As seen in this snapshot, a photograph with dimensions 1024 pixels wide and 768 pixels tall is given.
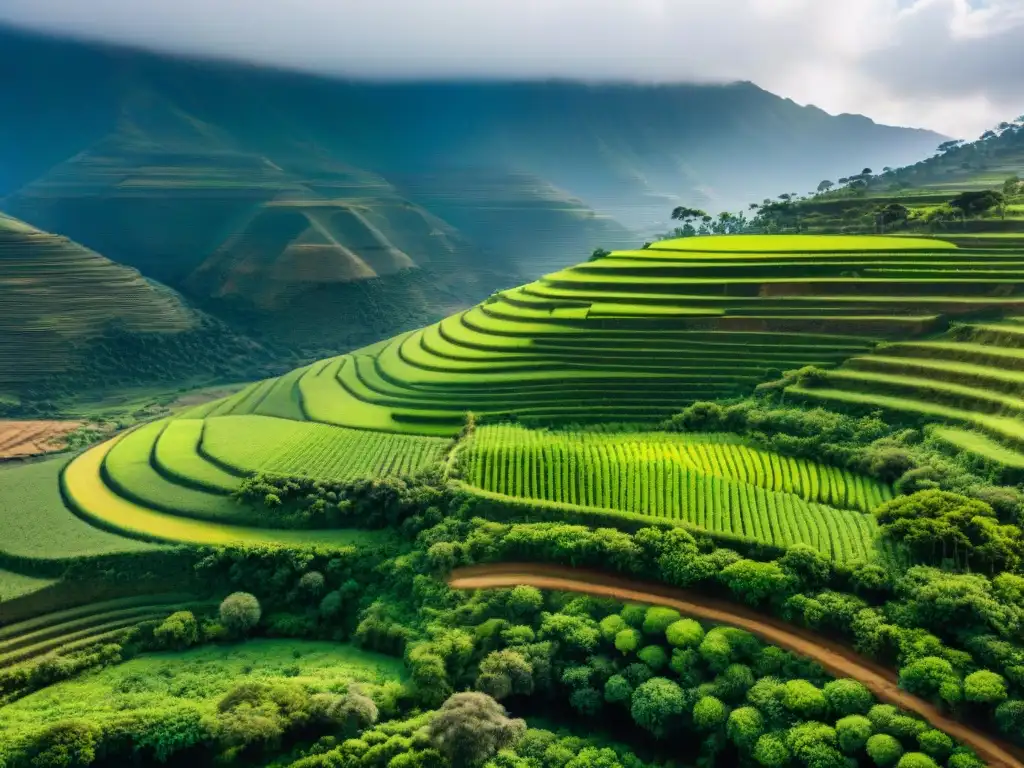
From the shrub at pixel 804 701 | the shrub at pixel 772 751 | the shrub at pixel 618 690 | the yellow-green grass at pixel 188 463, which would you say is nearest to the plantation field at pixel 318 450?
the yellow-green grass at pixel 188 463

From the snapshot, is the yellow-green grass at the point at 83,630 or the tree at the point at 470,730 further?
the yellow-green grass at the point at 83,630

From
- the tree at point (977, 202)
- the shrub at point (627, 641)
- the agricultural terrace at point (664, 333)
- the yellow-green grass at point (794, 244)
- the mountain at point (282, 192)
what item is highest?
the mountain at point (282, 192)

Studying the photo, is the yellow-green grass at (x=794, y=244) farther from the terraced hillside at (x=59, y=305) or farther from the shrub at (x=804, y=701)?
the terraced hillside at (x=59, y=305)

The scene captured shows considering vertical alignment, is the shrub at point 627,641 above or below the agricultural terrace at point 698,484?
below

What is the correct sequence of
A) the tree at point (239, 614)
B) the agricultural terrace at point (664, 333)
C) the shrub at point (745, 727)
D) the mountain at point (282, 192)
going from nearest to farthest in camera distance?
the shrub at point (745, 727) < the tree at point (239, 614) < the agricultural terrace at point (664, 333) < the mountain at point (282, 192)

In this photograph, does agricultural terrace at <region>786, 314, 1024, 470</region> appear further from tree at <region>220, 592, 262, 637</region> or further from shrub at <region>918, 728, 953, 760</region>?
tree at <region>220, 592, 262, 637</region>

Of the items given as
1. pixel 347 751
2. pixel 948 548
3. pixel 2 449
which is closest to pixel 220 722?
pixel 347 751

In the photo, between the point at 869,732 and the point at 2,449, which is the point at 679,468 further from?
the point at 2,449

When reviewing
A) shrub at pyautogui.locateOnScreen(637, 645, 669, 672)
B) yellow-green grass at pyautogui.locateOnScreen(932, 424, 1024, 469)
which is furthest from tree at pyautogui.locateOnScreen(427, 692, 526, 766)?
yellow-green grass at pyautogui.locateOnScreen(932, 424, 1024, 469)

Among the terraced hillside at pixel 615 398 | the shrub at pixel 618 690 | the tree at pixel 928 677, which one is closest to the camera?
the tree at pixel 928 677
